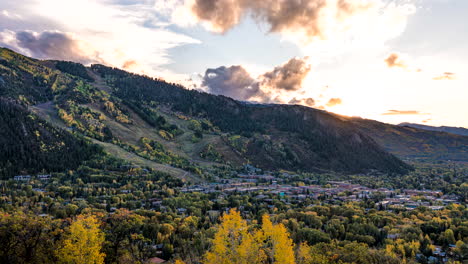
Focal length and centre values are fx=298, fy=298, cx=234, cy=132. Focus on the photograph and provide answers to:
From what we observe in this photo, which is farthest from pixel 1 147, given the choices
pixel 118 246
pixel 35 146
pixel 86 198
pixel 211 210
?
pixel 118 246

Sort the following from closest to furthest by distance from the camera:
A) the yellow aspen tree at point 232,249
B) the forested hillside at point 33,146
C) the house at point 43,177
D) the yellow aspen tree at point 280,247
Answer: the yellow aspen tree at point 232,249, the yellow aspen tree at point 280,247, the house at point 43,177, the forested hillside at point 33,146

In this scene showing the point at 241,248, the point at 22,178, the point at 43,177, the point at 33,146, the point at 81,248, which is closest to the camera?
the point at 241,248

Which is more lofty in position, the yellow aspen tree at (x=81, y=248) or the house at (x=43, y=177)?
the yellow aspen tree at (x=81, y=248)

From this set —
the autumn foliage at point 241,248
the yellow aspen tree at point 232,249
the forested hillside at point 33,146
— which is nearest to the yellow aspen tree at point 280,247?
the autumn foliage at point 241,248

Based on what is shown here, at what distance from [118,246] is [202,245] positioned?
66.7ft

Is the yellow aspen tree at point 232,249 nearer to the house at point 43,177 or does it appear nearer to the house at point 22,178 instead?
the house at point 43,177

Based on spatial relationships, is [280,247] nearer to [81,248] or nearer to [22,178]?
[81,248]

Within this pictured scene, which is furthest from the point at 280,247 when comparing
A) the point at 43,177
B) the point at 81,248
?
the point at 43,177

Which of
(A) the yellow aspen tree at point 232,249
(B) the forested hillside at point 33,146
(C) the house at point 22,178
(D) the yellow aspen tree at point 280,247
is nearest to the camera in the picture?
(A) the yellow aspen tree at point 232,249

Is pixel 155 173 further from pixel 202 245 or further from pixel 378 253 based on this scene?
pixel 378 253

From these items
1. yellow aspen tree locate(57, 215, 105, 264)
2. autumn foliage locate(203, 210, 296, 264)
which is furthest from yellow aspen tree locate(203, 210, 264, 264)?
yellow aspen tree locate(57, 215, 105, 264)

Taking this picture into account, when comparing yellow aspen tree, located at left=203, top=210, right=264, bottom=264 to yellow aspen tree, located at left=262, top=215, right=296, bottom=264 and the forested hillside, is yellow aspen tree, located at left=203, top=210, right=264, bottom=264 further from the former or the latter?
the forested hillside

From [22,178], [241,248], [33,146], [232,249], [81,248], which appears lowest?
[22,178]

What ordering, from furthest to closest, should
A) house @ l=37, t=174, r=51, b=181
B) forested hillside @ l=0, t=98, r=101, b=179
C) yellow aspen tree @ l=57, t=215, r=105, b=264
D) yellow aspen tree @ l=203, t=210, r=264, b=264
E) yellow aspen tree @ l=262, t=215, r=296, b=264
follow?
forested hillside @ l=0, t=98, r=101, b=179
house @ l=37, t=174, r=51, b=181
yellow aspen tree @ l=57, t=215, r=105, b=264
yellow aspen tree @ l=262, t=215, r=296, b=264
yellow aspen tree @ l=203, t=210, r=264, b=264
